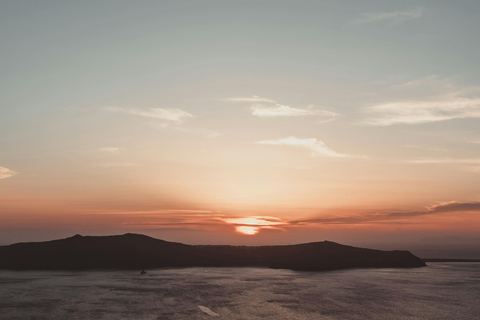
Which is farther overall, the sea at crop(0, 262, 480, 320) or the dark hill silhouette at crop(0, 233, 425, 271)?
the dark hill silhouette at crop(0, 233, 425, 271)

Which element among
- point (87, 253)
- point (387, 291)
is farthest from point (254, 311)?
point (87, 253)

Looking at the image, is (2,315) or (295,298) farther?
(295,298)

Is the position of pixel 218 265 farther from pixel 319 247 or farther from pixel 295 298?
pixel 295 298

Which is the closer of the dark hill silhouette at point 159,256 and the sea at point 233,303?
the sea at point 233,303

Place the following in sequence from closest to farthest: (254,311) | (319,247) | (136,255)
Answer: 1. (254,311)
2. (136,255)
3. (319,247)

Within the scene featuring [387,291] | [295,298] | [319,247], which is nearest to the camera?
[295,298]

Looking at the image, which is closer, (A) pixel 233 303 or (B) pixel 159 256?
(A) pixel 233 303
